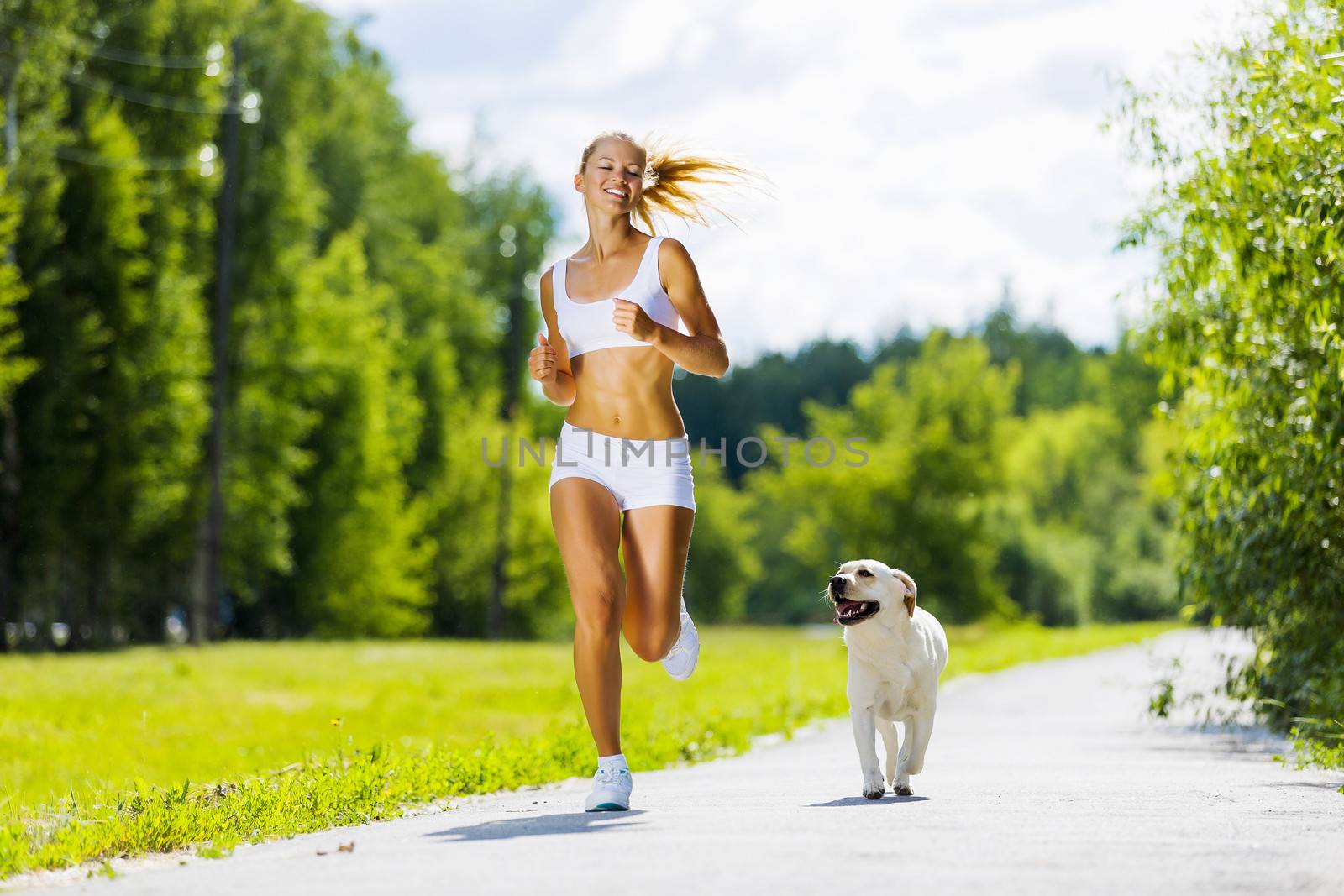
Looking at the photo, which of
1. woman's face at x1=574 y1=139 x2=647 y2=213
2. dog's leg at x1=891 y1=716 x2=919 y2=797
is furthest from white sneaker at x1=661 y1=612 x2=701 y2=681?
woman's face at x1=574 y1=139 x2=647 y2=213

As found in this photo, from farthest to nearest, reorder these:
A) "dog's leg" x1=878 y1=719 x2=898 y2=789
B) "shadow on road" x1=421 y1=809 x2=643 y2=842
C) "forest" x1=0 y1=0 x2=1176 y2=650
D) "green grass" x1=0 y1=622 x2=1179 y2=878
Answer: "forest" x1=0 y1=0 x2=1176 y2=650 → "dog's leg" x1=878 y1=719 x2=898 y2=789 → "green grass" x1=0 y1=622 x2=1179 y2=878 → "shadow on road" x1=421 y1=809 x2=643 y2=842

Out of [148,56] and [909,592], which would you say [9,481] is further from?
[909,592]

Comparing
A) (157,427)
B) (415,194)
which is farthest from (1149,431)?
(157,427)

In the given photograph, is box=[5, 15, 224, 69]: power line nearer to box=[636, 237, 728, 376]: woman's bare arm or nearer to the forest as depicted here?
the forest

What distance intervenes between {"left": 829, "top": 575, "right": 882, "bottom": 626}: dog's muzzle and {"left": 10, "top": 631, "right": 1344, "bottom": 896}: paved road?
792 millimetres

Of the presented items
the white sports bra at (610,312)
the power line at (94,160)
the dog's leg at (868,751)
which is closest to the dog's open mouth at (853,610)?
the dog's leg at (868,751)

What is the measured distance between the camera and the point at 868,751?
7.88 meters

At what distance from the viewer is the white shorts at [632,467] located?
7.48m

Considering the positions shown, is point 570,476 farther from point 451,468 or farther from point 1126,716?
point 451,468

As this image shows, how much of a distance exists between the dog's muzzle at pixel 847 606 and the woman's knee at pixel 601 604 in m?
0.98

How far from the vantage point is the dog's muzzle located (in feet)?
25.5

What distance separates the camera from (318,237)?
2367 inches

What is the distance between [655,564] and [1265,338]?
7171mm

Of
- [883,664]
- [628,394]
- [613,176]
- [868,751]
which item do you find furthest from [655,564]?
[613,176]
